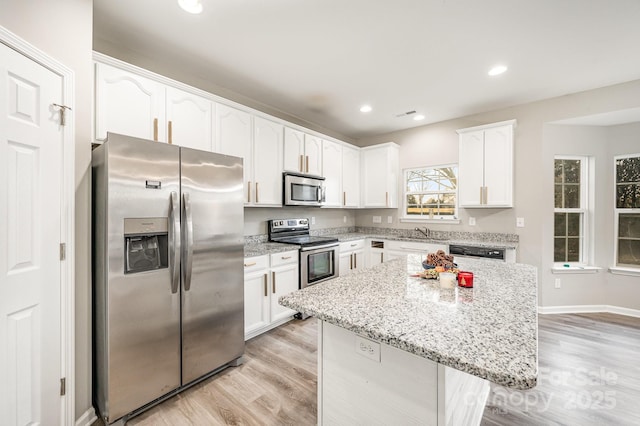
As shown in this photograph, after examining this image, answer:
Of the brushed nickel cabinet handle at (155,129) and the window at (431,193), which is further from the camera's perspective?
the window at (431,193)

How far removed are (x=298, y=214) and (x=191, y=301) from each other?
2.24m

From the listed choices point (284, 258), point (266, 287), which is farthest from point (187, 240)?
point (284, 258)

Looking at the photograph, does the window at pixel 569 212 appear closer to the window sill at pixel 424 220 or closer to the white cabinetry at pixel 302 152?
the window sill at pixel 424 220

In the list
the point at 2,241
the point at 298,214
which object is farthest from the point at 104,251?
the point at 298,214

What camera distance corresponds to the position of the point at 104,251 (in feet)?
5.21

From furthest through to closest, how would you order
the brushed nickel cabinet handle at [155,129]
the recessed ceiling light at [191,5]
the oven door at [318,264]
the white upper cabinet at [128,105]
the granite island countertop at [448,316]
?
the oven door at [318,264]
the brushed nickel cabinet handle at [155,129]
the white upper cabinet at [128,105]
the recessed ceiling light at [191,5]
the granite island countertop at [448,316]

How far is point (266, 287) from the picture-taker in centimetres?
278

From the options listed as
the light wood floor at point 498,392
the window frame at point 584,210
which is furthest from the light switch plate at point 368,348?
the window frame at point 584,210

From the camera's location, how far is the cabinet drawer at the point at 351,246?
3.85 metres

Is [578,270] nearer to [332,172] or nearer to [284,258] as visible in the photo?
[332,172]

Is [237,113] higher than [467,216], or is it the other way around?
[237,113]

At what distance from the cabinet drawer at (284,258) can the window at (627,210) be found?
4143 mm

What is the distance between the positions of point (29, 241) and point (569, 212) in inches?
211

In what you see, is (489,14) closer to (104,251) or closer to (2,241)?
(104,251)
